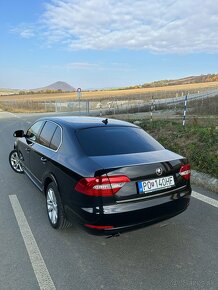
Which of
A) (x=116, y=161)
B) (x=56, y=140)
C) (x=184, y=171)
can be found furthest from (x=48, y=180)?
(x=184, y=171)

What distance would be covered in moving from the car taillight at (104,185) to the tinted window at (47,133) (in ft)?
5.08

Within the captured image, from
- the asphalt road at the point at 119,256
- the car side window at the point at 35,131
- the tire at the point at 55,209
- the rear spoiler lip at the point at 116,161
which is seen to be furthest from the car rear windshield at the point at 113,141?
the car side window at the point at 35,131

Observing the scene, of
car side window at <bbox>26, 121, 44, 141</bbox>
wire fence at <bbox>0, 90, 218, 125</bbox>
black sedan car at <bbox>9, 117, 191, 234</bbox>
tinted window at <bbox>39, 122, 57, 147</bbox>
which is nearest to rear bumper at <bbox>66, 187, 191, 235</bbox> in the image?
black sedan car at <bbox>9, 117, 191, 234</bbox>

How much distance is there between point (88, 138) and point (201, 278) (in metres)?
2.03

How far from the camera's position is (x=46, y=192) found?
425 centimetres

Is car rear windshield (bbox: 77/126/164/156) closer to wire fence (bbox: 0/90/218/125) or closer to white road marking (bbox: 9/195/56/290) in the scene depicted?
white road marking (bbox: 9/195/56/290)

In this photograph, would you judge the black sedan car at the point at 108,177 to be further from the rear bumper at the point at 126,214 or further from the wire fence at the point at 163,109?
the wire fence at the point at 163,109

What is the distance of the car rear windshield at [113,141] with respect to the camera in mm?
3578

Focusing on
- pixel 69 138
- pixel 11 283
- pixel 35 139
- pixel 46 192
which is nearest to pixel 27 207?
pixel 46 192

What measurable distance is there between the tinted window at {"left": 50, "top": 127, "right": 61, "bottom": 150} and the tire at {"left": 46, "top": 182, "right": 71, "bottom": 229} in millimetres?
520

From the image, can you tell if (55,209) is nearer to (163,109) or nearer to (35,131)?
(35,131)

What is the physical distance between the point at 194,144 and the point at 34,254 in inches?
218

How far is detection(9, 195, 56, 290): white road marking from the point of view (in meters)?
2.81

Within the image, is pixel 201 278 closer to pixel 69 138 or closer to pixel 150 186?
pixel 150 186
